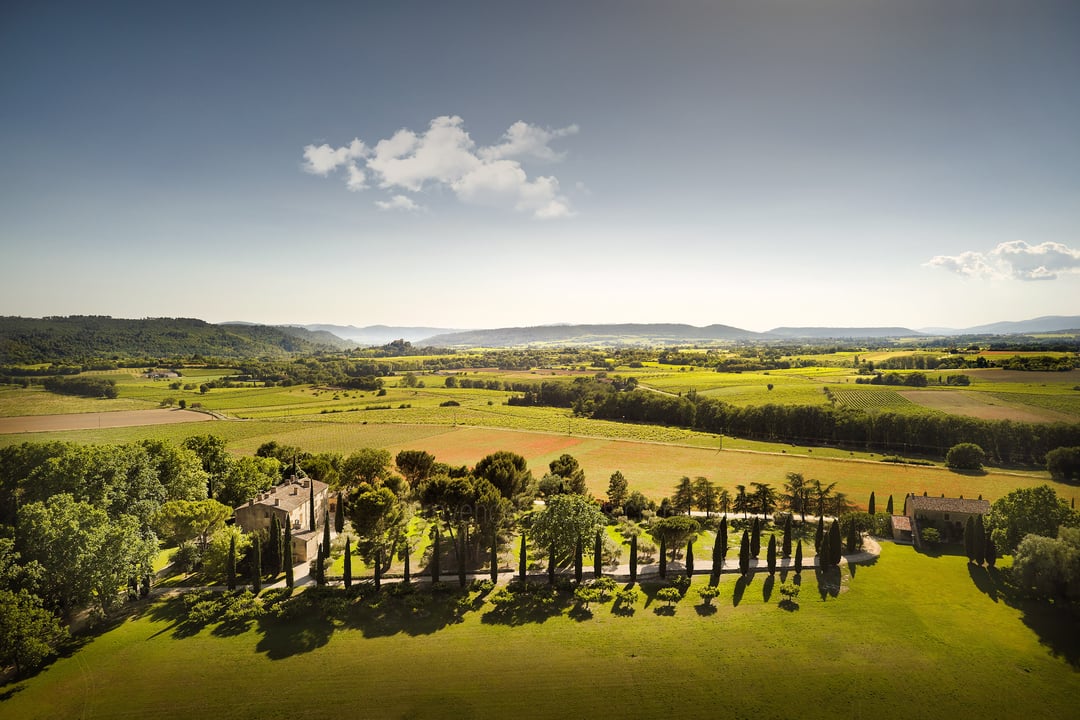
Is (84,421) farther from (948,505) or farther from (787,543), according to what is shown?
(948,505)

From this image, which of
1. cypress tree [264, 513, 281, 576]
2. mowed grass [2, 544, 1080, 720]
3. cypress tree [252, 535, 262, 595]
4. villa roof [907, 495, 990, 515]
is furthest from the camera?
villa roof [907, 495, 990, 515]

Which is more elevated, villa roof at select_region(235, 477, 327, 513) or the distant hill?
the distant hill

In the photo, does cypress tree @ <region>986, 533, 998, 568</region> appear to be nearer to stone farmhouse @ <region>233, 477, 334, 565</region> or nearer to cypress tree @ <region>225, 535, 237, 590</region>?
stone farmhouse @ <region>233, 477, 334, 565</region>

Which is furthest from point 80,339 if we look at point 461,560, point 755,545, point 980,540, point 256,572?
point 980,540

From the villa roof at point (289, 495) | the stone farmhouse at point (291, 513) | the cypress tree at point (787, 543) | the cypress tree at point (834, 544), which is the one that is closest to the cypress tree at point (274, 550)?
the stone farmhouse at point (291, 513)

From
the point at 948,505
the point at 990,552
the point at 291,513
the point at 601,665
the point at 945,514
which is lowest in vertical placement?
the point at 601,665

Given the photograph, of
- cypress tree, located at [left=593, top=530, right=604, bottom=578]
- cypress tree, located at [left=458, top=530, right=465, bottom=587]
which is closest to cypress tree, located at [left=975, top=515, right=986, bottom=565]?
cypress tree, located at [left=593, top=530, right=604, bottom=578]

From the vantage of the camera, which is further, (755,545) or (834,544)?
(755,545)

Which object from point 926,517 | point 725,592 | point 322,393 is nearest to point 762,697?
point 725,592
